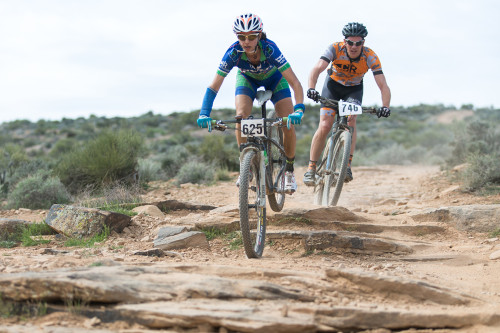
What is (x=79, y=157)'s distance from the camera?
10711 mm

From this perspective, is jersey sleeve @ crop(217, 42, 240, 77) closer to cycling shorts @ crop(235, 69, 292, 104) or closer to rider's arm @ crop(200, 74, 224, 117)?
rider's arm @ crop(200, 74, 224, 117)

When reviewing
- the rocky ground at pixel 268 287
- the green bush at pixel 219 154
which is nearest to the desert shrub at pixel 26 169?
the green bush at pixel 219 154

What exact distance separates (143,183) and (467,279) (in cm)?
754

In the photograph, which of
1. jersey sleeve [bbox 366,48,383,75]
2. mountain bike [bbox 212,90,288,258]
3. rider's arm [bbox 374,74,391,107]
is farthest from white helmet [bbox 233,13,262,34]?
rider's arm [bbox 374,74,391,107]

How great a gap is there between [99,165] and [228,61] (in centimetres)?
567

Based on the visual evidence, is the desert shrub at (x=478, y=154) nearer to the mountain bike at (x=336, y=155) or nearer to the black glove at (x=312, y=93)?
the mountain bike at (x=336, y=155)

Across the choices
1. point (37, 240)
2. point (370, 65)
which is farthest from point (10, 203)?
point (370, 65)

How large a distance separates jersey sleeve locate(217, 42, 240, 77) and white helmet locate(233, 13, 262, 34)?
1.02ft

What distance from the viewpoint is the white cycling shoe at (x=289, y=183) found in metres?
5.85

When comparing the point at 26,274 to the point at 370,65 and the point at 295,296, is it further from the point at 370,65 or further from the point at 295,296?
the point at 370,65

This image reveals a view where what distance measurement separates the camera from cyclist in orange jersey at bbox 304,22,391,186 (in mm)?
6766

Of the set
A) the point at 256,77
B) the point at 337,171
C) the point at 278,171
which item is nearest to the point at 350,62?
the point at 337,171

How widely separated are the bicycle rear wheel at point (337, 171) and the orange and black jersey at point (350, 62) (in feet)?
2.80

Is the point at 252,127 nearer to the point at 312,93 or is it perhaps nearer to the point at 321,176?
the point at 312,93
